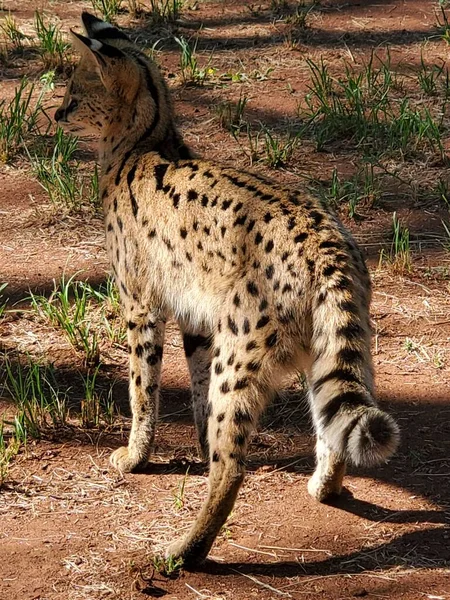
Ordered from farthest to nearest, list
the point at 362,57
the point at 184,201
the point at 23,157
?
the point at 362,57
the point at 23,157
the point at 184,201

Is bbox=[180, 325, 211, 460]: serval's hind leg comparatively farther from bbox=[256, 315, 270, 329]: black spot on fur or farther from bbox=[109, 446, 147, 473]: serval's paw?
bbox=[256, 315, 270, 329]: black spot on fur

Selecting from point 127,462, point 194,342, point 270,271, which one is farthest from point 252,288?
point 127,462

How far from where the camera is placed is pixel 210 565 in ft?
15.1

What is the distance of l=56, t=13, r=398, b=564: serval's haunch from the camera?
4.34 m

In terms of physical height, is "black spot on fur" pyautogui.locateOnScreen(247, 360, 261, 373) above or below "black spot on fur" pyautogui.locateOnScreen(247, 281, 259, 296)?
below

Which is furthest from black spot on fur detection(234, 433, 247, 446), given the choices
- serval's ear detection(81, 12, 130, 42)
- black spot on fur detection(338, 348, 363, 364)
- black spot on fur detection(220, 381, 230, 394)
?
serval's ear detection(81, 12, 130, 42)

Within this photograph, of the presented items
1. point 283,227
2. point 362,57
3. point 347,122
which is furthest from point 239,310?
point 362,57

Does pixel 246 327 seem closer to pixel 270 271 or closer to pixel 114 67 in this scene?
pixel 270 271

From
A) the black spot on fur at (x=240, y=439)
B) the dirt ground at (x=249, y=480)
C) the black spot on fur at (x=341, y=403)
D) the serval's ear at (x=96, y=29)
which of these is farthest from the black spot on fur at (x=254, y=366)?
the serval's ear at (x=96, y=29)

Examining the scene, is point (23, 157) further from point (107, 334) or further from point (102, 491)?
point (102, 491)

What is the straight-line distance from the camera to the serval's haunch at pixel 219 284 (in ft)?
14.2

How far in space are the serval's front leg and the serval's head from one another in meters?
1.00

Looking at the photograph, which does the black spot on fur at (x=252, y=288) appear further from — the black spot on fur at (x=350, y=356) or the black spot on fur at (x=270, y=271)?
the black spot on fur at (x=350, y=356)

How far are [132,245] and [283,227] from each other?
3.47 feet
